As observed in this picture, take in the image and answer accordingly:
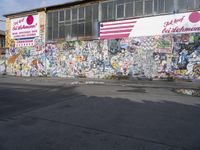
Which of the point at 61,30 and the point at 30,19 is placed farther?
the point at 30,19

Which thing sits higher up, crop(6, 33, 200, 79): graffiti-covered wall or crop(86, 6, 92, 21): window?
crop(86, 6, 92, 21): window

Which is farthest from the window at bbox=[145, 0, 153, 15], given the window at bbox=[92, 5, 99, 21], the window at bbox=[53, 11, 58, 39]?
the window at bbox=[53, 11, 58, 39]

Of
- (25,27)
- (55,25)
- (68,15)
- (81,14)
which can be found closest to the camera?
(81,14)

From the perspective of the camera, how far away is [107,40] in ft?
70.3

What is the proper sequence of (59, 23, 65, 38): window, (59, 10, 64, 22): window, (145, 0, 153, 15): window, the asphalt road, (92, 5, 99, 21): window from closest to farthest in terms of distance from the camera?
1. the asphalt road
2. (145, 0, 153, 15): window
3. (92, 5, 99, 21): window
4. (59, 23, 65, 38): window
5. (59, 10, 64, 22): window

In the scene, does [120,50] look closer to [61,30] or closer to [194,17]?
[194,17]

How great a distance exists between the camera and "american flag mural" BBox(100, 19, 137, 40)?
66.4 ft

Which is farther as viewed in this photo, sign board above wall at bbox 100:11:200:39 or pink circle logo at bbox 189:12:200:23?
sign board above wall at bbox 100:11:200:39

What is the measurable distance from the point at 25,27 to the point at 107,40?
31.9 ft

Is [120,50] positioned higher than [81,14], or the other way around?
[81,14]

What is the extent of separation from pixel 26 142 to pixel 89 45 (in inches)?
697

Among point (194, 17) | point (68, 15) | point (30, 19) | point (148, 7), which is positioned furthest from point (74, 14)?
point (194, 17)

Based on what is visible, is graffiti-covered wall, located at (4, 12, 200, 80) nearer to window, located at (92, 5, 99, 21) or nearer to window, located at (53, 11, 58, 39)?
window, located at (53, 11, 58, 39)

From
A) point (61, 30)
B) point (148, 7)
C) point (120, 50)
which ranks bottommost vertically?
point (120, 50)
